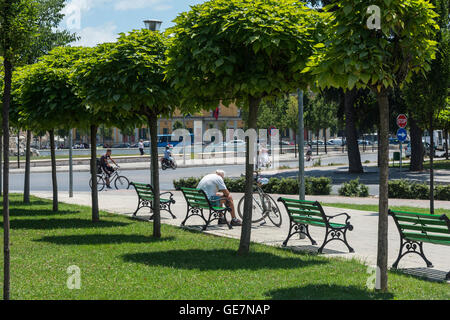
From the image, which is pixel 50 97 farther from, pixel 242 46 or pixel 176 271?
pixel 176 271

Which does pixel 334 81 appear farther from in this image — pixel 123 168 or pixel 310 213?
pixel 123 168

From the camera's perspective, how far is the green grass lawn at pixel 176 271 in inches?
247

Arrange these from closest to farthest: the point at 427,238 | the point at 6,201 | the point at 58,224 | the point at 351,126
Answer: the point at 6,201 < the point at 427,238 < the point at 58,224 < the point at 351,126

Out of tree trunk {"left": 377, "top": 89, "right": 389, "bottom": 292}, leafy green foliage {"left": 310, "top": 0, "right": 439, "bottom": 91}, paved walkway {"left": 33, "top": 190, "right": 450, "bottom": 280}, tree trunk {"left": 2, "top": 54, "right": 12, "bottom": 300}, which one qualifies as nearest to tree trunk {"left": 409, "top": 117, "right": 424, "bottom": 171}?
paved walkway {"left": 33, "top": 190, "right": 450, "bottom": 280}

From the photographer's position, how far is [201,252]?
9195 mm

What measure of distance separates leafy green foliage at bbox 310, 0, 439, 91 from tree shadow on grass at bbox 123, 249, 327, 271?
2.89 m

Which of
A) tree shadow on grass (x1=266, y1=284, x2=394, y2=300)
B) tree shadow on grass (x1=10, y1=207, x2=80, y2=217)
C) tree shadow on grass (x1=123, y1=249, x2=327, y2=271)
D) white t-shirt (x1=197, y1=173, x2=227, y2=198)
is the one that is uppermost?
white t-shirt (x1=197, y1=173, x2=227, y2=198)

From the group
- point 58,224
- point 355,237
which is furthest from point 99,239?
point 355,237

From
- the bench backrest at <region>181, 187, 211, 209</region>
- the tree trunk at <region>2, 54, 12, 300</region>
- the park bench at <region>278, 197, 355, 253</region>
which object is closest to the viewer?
the tree trunk at <region>2, 54, 12, 300</region>

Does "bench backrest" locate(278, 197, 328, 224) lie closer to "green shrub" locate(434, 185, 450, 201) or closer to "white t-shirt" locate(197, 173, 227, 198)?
"white t-shirt" locate(197, 173, 227, 198)

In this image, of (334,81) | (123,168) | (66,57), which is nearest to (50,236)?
(66,57)

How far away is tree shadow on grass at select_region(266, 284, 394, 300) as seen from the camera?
6031 millimetres

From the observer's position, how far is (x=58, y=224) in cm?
1281

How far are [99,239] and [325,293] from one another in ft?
18.2
